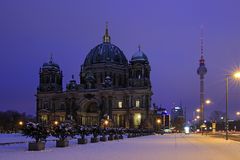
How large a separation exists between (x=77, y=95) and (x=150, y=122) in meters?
27.9

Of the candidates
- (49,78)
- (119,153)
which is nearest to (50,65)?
(49,78)

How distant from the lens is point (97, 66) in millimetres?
179250

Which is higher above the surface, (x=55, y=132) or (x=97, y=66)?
(x=97, y=66)

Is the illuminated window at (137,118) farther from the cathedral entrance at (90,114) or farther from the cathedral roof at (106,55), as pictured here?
the cathedral roof at (106,55)

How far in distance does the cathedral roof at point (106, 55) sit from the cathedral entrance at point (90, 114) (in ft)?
57.3

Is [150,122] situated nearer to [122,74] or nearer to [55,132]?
[122,74]

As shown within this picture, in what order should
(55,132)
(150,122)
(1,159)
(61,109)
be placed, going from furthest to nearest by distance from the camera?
(61,109)
(150,122)
(55,132)
(1,159)

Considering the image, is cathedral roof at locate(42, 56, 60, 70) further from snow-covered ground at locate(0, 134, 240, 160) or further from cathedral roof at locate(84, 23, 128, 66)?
snow-covered ground at locate(0, 134, 240, 160)

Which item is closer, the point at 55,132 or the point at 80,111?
the point at 55,132

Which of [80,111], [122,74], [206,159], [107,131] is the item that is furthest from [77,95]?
[206,159]

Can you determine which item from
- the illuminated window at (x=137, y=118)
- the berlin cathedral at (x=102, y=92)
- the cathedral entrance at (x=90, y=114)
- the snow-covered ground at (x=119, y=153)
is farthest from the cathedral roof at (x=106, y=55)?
the snow-covered ground at (x=119, y=153)

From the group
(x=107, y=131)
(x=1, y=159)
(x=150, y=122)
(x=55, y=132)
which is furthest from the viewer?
(x=150, y=122)

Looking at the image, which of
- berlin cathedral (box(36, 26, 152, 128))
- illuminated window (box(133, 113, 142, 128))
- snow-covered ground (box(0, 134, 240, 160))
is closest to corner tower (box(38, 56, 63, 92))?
berlin cathedral (box(36, 26, 152, 128))

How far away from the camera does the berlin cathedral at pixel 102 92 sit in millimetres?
165750
